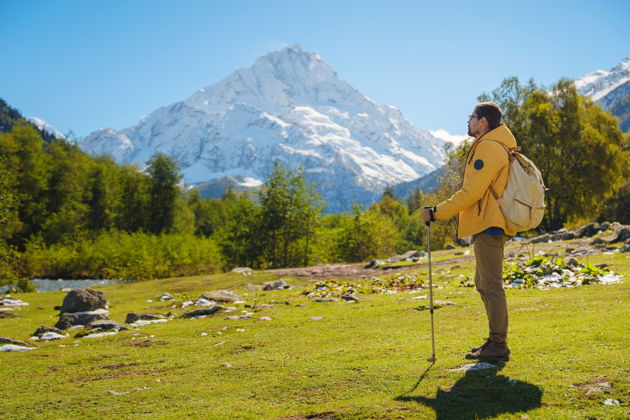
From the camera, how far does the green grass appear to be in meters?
5.12

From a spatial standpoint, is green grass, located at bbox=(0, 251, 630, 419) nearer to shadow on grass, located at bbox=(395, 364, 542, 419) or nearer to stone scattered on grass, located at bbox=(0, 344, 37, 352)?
shadow on grass, located at bbox=(395, 364, 542, 419)

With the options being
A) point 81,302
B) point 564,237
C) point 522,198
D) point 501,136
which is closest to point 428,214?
point 522,198

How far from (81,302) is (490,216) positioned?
48.1 feet

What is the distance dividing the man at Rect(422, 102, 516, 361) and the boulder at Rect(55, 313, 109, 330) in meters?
11.8

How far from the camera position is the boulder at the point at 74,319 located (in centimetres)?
1342

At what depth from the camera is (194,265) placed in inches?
1601

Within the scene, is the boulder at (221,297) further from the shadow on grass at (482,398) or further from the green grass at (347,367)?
the shadow on grass at (482,398)

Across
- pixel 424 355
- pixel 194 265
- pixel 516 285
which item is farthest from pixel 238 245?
pixel 424 355

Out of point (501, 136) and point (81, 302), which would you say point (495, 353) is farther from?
point (81, 302)

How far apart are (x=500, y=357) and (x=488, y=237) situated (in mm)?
1704

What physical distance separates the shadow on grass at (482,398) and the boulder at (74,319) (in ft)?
38.1

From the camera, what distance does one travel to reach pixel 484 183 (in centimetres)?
632

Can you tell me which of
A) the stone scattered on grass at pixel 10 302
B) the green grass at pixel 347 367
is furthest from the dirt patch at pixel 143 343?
the stone scattered on grass at pixel 10 302

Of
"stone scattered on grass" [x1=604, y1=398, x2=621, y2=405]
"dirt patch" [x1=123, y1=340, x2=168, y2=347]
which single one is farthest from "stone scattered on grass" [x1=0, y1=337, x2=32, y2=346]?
"stone scattered on grass" [x1=604, y1=398, x2=621, y2=405]
